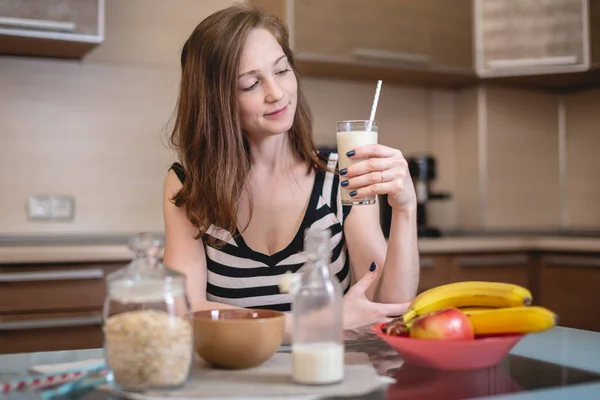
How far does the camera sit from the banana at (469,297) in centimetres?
106

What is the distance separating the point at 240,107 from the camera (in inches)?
65.6

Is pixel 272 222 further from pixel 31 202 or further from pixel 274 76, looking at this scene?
pixel 31 202

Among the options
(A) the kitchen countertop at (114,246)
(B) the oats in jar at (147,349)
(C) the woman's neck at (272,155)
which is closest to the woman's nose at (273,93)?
(C) the woman's neck at (272,155)

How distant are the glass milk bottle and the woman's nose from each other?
0.73m

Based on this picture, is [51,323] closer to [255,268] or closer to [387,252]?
[255,268]

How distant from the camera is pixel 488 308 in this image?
3.63 ft

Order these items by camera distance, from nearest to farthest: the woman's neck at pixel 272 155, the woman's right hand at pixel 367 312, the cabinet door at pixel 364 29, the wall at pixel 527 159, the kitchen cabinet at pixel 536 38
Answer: the woman's right hand at pixel 367 312 < the woman's neck at pixel 272 155 < the cabinet door at pixel 364 29 < the kitchen cabinet at pixel 536 38 < the wall at pixel 527 159

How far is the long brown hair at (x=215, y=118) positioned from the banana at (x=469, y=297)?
2.32 ft

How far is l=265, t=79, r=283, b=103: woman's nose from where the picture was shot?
61.9 inches

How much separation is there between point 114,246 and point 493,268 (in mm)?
1573

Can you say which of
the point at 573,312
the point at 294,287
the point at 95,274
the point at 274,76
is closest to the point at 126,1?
the point at 95,274

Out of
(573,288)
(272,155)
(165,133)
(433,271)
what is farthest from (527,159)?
(272,155)

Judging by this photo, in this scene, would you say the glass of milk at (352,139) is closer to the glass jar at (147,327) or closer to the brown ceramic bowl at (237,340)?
the brown ceramic bowl at (237,340)

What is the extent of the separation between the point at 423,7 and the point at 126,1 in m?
1.32
